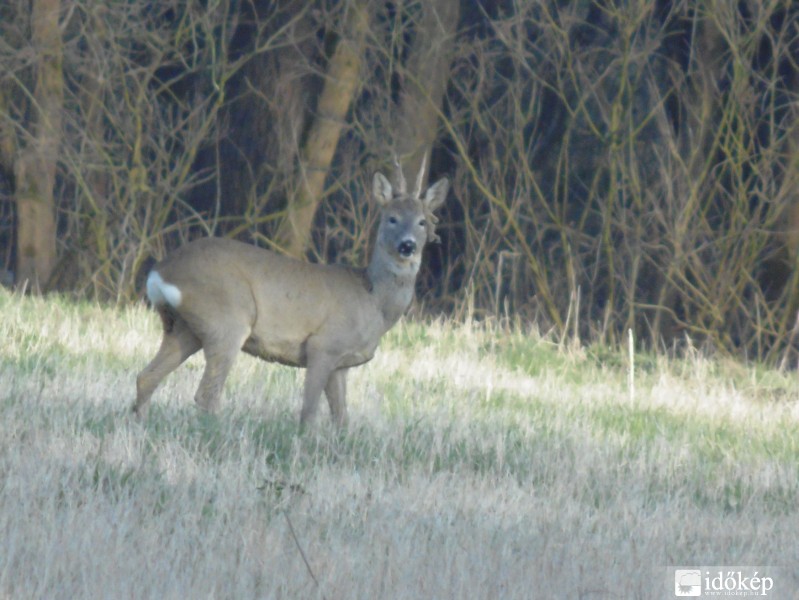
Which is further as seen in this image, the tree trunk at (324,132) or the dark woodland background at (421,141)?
the tree trunk at (324,132)

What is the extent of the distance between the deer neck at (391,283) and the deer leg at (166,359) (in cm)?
106

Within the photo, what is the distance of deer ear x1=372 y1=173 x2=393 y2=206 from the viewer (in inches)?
340

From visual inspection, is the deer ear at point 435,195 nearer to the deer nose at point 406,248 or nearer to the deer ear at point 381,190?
the deer ear at point 381,190

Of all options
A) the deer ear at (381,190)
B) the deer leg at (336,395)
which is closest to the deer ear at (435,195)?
the deer ear at (381,190)

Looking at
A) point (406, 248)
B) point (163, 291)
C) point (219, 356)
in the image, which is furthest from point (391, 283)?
point (163, 291)

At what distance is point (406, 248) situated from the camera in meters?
8.36

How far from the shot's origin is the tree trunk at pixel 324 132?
49.7 feet

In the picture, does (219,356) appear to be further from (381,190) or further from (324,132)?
(324,132)

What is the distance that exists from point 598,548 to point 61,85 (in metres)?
10.5

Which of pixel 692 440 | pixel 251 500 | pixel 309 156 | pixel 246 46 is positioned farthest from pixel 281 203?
pixel 251 500

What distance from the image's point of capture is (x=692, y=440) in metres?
8.86

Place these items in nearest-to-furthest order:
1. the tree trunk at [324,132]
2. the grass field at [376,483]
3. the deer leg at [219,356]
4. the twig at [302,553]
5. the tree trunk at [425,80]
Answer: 1. the twig at [302,553]
2. the grass field at [376,483]
3. the deer leg at [219,356]
4. the tree trunk at [324,132]
5. the tree trunk at [425,80]

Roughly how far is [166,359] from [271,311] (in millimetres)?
620

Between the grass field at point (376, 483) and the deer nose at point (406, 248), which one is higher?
the deer nose at point (406, 248)
